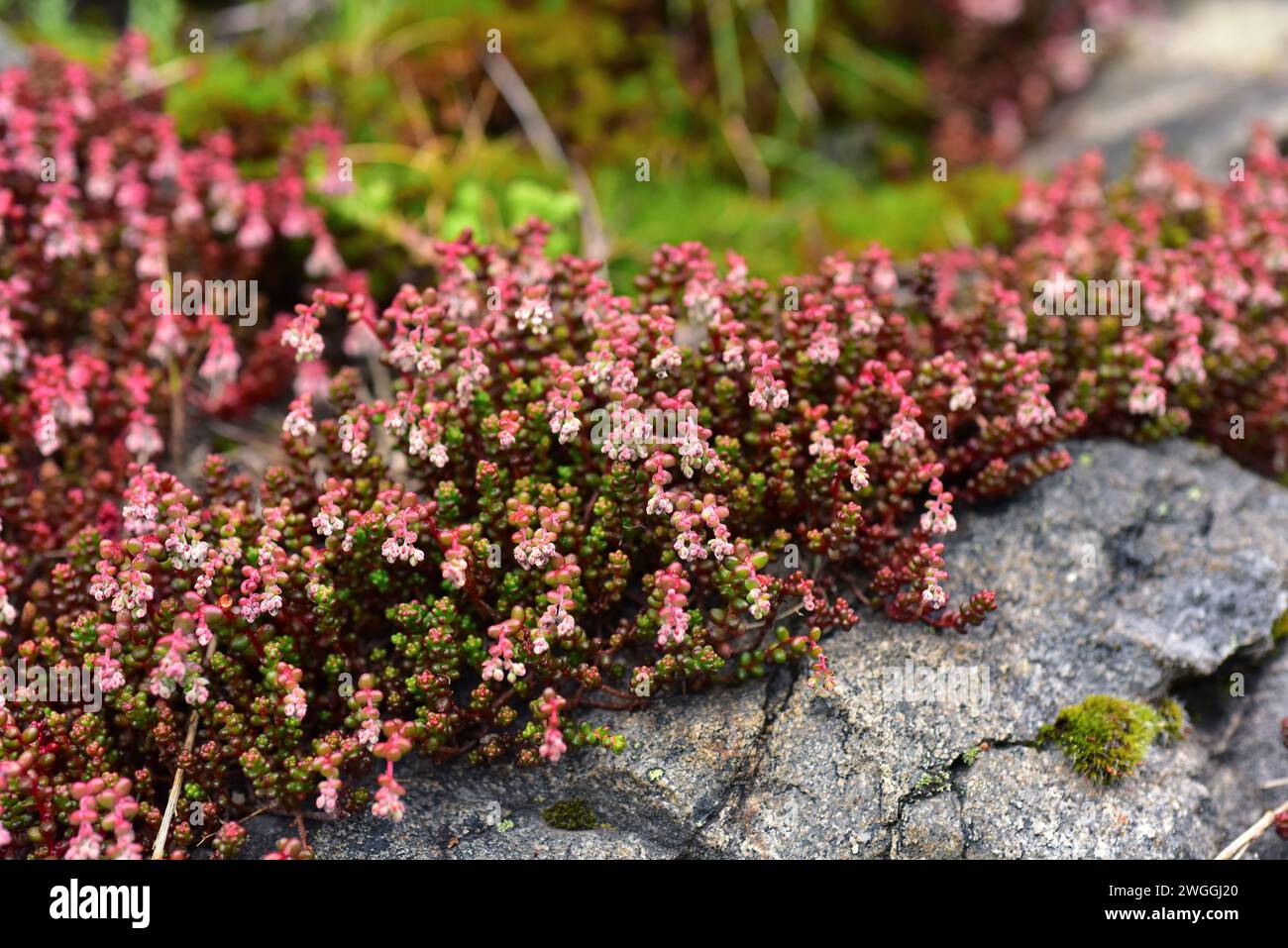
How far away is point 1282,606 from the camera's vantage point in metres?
4.33

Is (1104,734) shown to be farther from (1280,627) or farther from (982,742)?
(1280,627)

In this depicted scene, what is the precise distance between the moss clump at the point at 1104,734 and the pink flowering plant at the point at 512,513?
53 cm

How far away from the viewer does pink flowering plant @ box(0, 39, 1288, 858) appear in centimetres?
365

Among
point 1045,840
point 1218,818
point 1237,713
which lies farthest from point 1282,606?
point 1045,840

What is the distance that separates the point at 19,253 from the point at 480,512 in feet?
8.39

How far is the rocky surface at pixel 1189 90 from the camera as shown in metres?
6.89

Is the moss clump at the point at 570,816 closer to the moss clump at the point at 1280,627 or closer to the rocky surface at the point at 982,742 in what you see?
the rocky surface at the point at 982,742

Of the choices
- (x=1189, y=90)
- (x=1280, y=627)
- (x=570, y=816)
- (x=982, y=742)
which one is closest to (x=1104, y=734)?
(x=982, y=742)

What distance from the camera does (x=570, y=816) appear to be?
383 centimetres

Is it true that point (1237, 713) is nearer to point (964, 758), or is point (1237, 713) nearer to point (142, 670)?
point (964, 758)

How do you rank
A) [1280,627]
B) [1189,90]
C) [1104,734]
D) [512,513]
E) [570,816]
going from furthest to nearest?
[1189,90] → [1280,627] → [1104,734] → [570,816] → [512,513]

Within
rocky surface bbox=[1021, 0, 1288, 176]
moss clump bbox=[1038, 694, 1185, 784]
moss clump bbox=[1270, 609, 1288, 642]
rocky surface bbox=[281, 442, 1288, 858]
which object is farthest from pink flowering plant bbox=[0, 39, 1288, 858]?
rocky surface bbox=[1021, 0, 1288, 176]

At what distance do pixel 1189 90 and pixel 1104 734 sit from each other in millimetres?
5399

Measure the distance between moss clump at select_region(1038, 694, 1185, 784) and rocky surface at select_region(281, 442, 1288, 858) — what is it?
0.05 m
